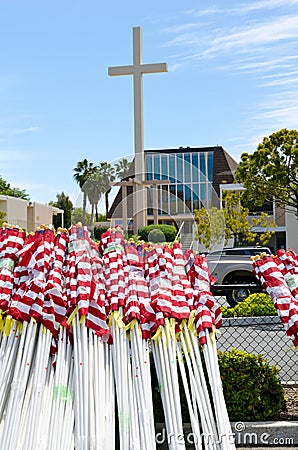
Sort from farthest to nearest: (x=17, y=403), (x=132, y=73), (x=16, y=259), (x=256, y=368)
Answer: (x=132, y=73), (x=256, y=368), (x=16, y=259), (x=17, y=403)

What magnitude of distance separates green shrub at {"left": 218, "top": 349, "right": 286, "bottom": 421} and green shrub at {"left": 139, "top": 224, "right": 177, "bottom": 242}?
4507 millimetres

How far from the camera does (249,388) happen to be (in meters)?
4.59

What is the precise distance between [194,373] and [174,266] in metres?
0.82

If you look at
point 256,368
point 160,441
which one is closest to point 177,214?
point 256,368

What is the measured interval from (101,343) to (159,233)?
543 centimetres

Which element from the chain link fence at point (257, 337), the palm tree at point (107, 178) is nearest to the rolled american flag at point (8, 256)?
the chain link fence at point (257, 337)

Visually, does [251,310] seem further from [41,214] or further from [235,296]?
[41,214]

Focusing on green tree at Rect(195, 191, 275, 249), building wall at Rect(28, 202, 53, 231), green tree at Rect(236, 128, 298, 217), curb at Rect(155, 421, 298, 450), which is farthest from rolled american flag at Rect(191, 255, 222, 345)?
building wall at Rect(28, 202, 53, 231)

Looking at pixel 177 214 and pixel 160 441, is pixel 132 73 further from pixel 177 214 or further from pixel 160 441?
pixel 160 441

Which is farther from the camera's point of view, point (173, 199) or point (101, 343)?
point (173, 199)

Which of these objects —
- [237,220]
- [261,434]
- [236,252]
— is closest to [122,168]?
[261,434]

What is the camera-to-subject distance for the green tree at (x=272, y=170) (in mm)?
24203

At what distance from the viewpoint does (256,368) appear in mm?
4695

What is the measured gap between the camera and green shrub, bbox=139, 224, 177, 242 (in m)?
9.25
